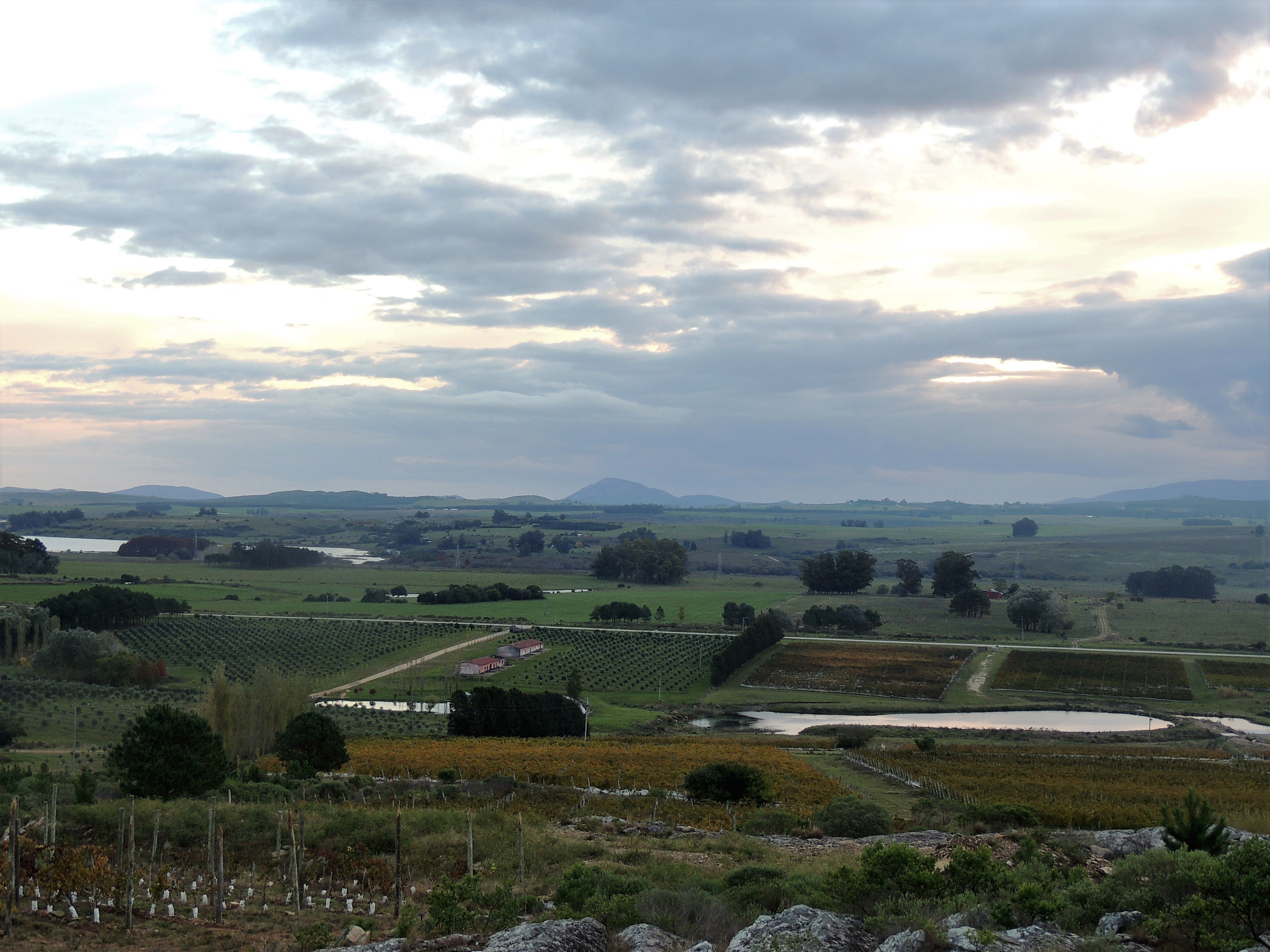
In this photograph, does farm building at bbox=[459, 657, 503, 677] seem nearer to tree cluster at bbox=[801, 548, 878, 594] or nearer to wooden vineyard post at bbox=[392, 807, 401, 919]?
wooden vineyard post at bbox=[392, 807, 401, 919]

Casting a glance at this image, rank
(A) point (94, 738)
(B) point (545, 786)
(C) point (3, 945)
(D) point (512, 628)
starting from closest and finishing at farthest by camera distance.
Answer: (C) point (3, 945) < (B) point (545, 786) < (A) point (94, 738) < (D) point (512, 628)

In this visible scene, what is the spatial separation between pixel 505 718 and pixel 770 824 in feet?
106

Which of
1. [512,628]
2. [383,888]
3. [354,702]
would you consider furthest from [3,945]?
[512,628]

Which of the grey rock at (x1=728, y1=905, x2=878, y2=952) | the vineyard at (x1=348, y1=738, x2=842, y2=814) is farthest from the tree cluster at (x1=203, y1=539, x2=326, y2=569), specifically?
the grey rock at (x1=728, y1=905, x2=878, y2=952)

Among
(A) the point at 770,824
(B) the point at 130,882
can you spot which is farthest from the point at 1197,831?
(B) the point at 130,882

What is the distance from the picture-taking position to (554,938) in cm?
1295

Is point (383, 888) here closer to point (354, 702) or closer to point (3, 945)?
point (3, 945)

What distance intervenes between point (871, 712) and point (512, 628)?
4454cm

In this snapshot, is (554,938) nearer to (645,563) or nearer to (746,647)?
(746,647)

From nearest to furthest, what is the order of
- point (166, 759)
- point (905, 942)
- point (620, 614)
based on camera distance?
point (905, 942) → point (166, 759) → point (620, 614)

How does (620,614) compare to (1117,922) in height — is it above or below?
below

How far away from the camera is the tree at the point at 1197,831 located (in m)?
16.8

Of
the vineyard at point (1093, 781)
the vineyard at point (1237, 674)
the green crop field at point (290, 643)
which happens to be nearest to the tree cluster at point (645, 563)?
the green crop field at point (290, 643)

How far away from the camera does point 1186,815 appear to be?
65.3 feet
